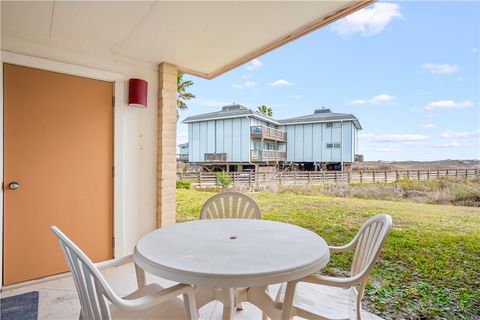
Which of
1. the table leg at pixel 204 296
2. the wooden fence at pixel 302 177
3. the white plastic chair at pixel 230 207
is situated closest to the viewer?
the table leg at pixel 204 296

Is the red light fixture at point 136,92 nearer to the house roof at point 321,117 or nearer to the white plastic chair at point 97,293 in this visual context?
the white plastic chair at point 97,293

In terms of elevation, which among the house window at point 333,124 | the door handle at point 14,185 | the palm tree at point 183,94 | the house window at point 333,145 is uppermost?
the palm tree at point 183,94

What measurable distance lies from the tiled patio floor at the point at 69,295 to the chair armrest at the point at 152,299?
1.02 metres

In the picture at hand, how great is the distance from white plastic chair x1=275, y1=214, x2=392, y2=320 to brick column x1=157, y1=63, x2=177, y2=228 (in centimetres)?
204

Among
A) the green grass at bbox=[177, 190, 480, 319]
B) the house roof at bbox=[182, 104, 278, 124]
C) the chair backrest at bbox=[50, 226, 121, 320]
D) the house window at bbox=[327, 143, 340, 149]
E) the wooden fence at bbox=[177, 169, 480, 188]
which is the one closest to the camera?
the chair backrest at bbox=[50, 226, 121, 320]

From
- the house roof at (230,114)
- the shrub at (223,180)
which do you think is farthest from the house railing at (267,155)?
the shrub at (223,180)

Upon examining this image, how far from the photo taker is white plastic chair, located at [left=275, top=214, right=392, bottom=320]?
123 centimetres

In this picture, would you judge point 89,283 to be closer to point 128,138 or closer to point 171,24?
point 171,24

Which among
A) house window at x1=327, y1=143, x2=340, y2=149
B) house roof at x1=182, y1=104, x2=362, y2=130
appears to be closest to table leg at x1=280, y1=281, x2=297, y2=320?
house roof at x1=182, y1=104, x2=362, y2=130

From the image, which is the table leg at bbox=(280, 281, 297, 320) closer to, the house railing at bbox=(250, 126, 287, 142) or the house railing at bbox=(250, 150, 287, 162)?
the house railing at bbox=(250, 150, 287, 162)

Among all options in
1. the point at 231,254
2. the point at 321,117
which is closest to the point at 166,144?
the point at 231,254

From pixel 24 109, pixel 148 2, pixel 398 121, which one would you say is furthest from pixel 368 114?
pixel 24 109

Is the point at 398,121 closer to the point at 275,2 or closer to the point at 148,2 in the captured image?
the point at 275,2

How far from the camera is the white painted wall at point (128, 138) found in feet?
8.71
